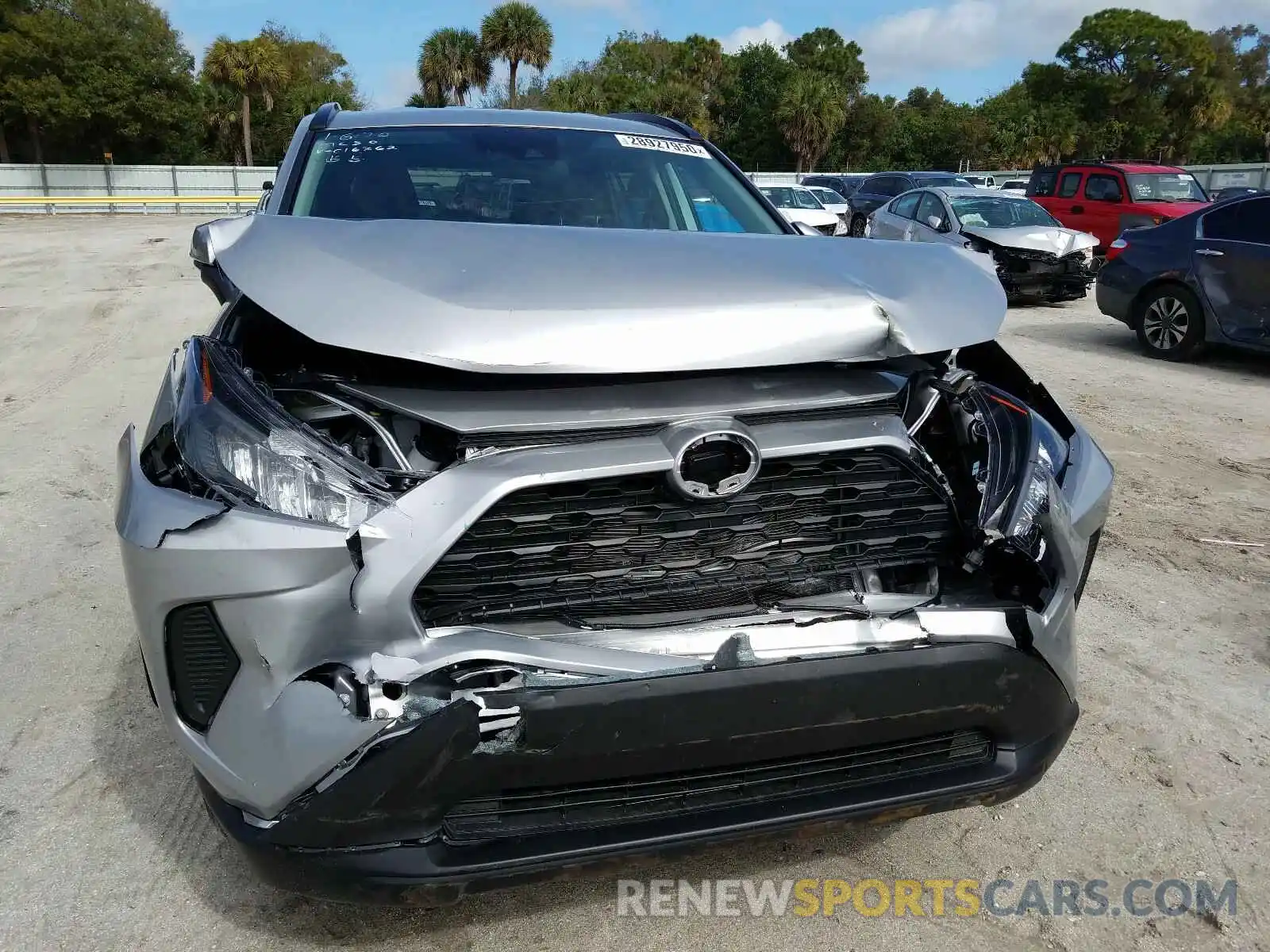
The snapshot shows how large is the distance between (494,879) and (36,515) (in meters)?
3.72

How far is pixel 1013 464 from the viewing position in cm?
209

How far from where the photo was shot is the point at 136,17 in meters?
43.2

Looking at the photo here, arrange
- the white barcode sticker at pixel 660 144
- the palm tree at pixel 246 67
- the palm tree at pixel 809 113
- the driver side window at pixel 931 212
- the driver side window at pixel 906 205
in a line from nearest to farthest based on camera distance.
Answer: the white barcode sticker at pixel 660 144
the driver side window at pixel 931 212
the driver side window at pixel 906 205
the palm tree at pixel 246 67
the palm tree at pixel 809 113

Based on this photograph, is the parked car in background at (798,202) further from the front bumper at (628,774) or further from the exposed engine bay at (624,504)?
the front bumper at (628,774)

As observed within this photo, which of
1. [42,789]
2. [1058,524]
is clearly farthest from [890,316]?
[42,789]

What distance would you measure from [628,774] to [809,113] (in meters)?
51.4

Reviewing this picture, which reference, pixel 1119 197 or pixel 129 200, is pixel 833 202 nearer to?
pixel 1119 197

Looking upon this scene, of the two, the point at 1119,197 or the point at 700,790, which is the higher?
the point at 1119,197

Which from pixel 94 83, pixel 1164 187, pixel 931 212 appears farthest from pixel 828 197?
pixel 94 83

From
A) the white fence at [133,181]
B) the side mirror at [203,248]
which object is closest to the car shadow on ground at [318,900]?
the side mirror at [203,248]

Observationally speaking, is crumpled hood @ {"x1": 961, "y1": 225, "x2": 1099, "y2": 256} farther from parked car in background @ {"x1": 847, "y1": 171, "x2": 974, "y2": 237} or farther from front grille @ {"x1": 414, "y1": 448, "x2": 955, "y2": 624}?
front grille @ {"x1": 414, "y1": 448, "x2": 955, "y2": 624}

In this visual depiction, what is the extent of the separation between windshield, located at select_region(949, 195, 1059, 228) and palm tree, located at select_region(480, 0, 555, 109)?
3568cm

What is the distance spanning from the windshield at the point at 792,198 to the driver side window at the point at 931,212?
14.3ft

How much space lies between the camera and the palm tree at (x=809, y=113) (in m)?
48.6
